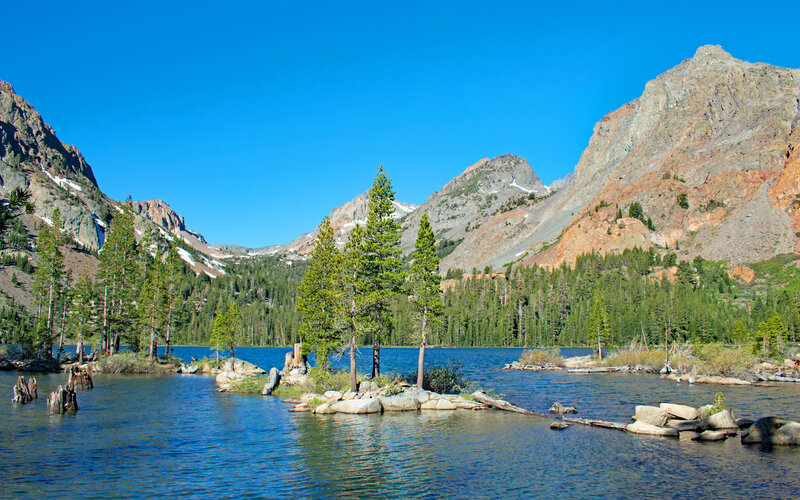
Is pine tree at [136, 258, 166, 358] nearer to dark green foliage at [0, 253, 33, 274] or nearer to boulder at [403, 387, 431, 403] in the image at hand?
boulder at [403, 387, 431, 403]

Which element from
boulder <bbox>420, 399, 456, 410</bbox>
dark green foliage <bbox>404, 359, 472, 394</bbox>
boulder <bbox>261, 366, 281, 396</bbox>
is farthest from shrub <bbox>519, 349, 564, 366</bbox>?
boulder <bbox>420, 399, 456, 410</bbox>

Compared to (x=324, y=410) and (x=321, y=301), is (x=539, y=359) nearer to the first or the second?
(x=321, y=301)

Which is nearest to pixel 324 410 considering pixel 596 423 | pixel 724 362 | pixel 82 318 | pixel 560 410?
pixel 560 410

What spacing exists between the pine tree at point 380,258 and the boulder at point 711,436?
81.2ft

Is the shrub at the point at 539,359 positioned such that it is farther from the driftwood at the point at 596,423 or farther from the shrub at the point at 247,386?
the driftwood at the point at 596,423

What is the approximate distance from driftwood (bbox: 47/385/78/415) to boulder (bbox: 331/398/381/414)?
2014cm

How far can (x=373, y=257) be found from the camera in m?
48.1

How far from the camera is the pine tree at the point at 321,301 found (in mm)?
50125

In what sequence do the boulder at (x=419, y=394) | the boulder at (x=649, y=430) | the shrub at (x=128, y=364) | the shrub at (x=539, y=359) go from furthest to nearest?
the shrub at (x=539, y=359) → the shrub at (x=128, y=364) → the boulder at (x=419, y=394) → the boulder at (x=649, y=430)

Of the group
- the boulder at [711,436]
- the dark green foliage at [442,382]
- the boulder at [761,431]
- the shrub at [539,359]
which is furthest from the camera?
the shrub at [539,359]

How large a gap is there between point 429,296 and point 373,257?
6266mm

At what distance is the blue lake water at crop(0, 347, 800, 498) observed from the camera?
22328mm

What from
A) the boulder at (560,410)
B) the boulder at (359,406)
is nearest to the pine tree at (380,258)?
the boulder at (359,406)

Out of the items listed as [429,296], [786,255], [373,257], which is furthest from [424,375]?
[786,255]
